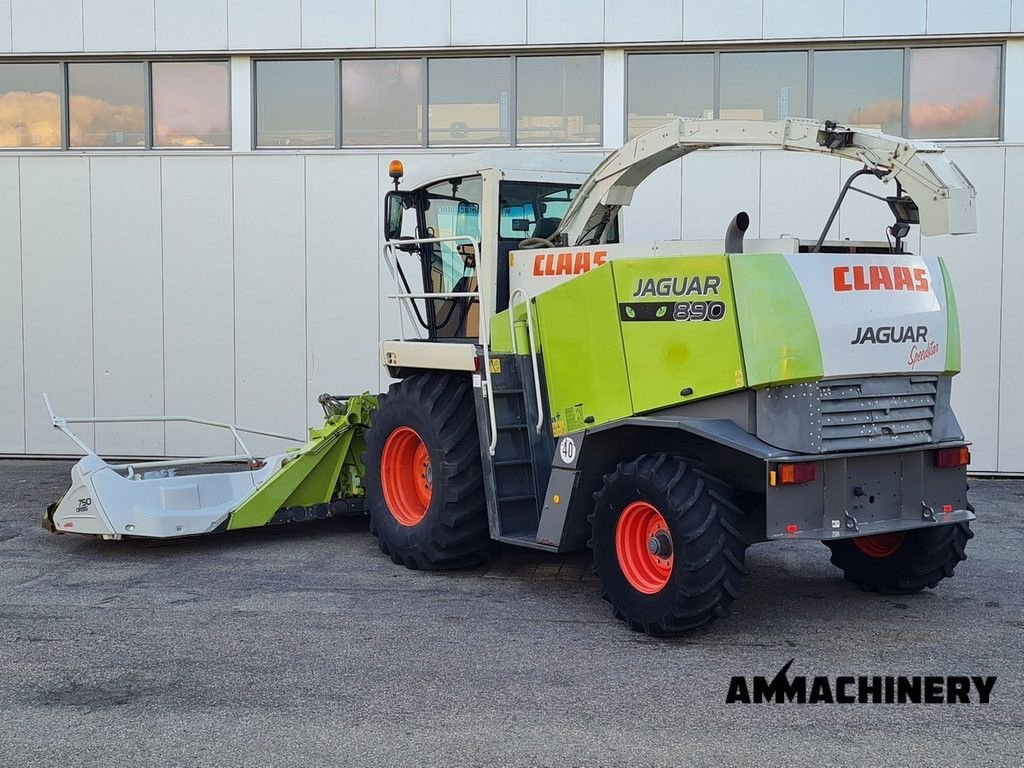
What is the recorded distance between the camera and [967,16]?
11.6 metres

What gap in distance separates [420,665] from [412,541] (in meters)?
2.07

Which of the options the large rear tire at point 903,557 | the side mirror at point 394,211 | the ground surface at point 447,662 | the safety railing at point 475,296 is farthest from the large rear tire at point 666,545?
the side mirror at point 394,211

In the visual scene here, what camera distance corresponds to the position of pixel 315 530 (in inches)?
364

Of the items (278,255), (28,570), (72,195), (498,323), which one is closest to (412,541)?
(498,323)

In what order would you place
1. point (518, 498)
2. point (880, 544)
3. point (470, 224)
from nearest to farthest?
point (880, 544) < point (518, 498) < point (470, 224)

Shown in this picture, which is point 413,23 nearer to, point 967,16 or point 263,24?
point 263,24

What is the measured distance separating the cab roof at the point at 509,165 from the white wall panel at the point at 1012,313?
532 cm

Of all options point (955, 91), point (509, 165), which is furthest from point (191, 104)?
point (955, 91)

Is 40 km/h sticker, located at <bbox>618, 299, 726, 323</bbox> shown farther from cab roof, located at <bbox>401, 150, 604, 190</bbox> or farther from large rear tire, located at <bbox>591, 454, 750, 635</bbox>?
cab roof, located at <bbox>401, 150, 604, 190</bbox>

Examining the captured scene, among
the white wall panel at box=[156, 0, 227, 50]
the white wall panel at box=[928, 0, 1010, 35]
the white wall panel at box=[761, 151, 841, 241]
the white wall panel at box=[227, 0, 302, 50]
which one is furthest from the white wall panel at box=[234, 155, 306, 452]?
the white wall panel at box=[928, 0, 1010, 35]

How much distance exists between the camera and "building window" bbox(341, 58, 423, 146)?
1258cm

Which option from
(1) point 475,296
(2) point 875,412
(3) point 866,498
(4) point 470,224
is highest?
(4) point 470,224

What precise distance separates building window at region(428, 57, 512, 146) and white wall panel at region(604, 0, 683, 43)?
1155 mm

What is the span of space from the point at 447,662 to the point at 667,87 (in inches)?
313
